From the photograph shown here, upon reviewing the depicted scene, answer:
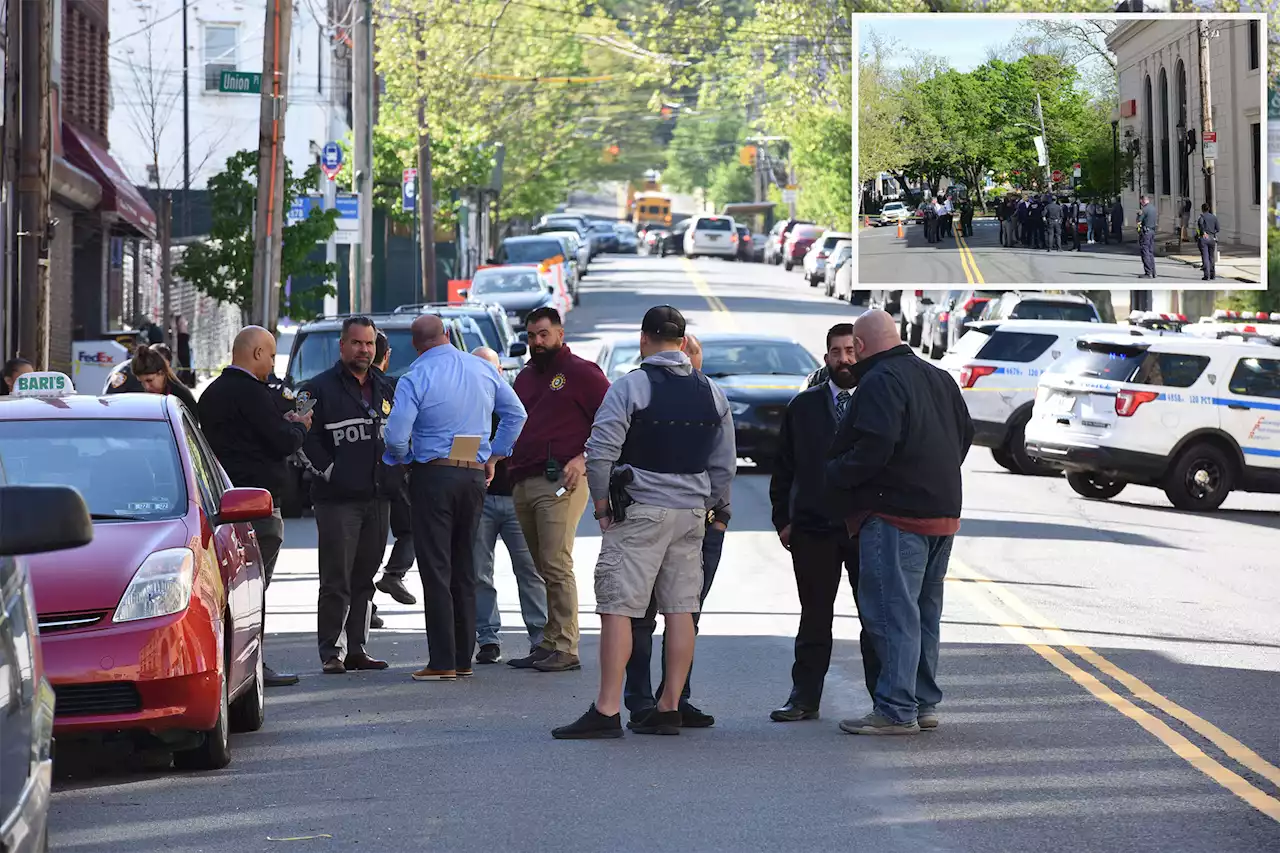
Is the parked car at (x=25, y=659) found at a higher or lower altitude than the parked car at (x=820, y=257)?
lower

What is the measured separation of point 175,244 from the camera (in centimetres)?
4172

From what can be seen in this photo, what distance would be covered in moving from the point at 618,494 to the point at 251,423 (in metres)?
2.88

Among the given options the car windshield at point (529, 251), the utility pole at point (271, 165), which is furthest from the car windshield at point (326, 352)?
the car windshield at point (529, 251)

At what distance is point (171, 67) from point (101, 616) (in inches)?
1887

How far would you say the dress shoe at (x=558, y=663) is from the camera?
38.2 feet

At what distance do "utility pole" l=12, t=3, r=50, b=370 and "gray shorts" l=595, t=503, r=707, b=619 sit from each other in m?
10.1

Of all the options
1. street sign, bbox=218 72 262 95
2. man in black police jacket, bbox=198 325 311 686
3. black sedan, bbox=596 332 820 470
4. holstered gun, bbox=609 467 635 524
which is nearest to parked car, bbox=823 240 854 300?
street sign, bbox=218 72 262 95

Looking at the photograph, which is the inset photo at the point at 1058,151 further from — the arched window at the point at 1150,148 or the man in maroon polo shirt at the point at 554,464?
the man in maroon polo shirt at the point at 554,464

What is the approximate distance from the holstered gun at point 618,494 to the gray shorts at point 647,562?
0.05m

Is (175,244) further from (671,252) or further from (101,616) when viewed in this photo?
(671,252)

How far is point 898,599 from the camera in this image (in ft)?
31.3

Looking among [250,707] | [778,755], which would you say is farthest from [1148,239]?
[250,707]

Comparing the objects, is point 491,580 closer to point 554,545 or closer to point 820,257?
point 554,545

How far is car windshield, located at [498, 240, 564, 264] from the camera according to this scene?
5400 centimetres
